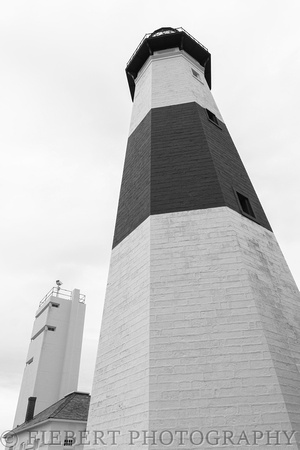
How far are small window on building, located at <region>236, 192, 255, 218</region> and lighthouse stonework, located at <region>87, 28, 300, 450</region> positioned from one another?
0.05m

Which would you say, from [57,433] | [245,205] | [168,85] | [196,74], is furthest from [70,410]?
[196,74]

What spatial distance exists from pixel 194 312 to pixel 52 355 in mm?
18701

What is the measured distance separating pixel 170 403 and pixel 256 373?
1759mm

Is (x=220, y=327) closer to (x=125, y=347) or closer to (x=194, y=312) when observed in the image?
(x=194, y=312)

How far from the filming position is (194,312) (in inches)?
295

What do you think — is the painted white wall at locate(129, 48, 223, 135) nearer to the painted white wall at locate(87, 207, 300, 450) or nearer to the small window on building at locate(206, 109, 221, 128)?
the small window on building at locate(206, 109, 221, 128)

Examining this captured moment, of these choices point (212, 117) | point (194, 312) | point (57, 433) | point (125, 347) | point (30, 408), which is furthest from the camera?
point (30, 408)

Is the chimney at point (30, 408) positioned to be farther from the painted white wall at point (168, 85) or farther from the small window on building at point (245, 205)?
the small window on building at point (245, 205)

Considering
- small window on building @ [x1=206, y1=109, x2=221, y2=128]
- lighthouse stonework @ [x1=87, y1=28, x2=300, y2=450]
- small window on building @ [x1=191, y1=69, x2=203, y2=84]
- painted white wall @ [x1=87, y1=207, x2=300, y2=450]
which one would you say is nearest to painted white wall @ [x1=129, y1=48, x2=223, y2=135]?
small window on building @ [x1=191, y1=69, x2=203, y2=84]

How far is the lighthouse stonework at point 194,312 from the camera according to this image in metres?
6.27

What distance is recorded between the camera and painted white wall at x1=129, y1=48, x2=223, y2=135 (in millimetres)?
13469

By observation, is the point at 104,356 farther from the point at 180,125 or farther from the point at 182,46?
the point at 182,46

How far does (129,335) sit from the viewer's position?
804 cm

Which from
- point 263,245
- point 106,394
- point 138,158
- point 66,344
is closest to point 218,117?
point 138,158
